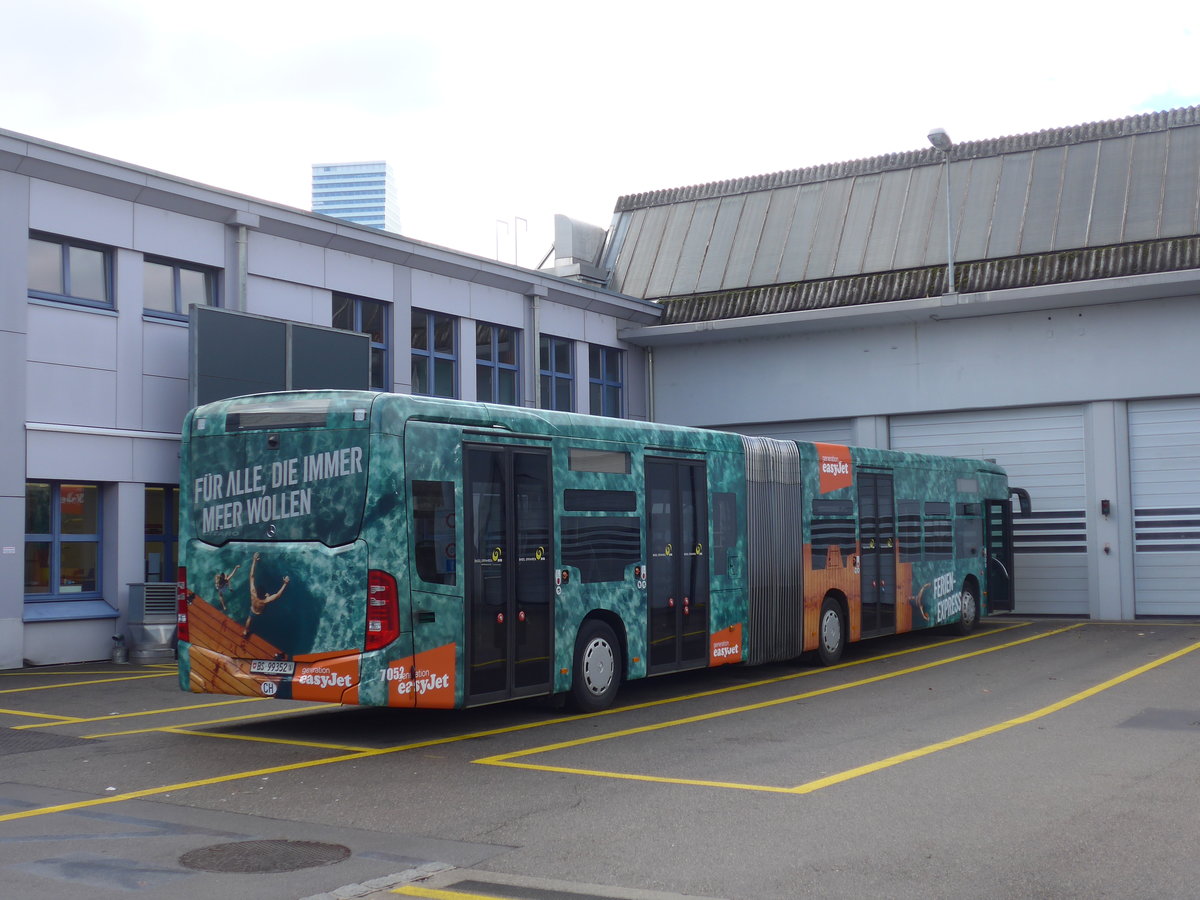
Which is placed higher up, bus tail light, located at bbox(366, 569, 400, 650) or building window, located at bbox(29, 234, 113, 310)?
building window, located at bbox(29, 234, 113, 310)

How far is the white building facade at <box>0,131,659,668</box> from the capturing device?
55.2 ft

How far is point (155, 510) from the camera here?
1895 centimetres

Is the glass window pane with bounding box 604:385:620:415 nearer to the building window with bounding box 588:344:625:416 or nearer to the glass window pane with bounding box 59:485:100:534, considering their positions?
the building window with bounding box 588:344:625:416

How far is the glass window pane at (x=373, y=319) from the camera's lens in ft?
73.4

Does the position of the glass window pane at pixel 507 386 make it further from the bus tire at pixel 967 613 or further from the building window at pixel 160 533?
the bus tire at pixel 967 613

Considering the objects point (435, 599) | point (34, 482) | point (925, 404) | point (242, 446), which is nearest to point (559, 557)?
point (435, 599)

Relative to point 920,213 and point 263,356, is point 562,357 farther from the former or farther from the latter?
point 263,356

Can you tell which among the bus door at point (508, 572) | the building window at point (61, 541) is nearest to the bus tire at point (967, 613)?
the bus door at point (508, 572)

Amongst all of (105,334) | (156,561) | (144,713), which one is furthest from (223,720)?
(105,334)

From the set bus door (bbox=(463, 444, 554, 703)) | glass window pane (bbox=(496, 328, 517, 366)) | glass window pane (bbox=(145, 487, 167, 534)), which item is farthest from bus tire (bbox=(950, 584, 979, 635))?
glass window pane (bbox=(145, 487, 167, 534))

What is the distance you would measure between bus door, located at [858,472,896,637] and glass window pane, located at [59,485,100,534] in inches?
431

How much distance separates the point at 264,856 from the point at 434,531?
160 inches

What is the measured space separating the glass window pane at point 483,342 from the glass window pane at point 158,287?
22.5 ft

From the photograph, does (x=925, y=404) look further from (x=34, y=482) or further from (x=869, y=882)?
(x=869, y=882)
